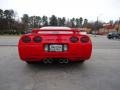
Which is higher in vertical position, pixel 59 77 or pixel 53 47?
pixel 53 47

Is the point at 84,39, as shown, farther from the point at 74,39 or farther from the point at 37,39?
the point at 37,39

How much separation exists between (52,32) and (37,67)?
0.99 metres

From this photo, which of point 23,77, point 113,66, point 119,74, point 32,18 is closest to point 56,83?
point 23,77

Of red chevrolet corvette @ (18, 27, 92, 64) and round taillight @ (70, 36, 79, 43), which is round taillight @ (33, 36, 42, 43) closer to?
red chevrolet corvette @ (18, 27, 92, 64)

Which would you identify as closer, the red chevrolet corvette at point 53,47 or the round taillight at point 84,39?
the red chevrolet corvette at point 53,47

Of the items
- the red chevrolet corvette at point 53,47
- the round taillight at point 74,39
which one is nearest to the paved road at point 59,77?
the red chevrolet corvette at point 53,47

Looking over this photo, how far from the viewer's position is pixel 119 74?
17.0 ft

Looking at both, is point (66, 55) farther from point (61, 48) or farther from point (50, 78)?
point (50, 78)

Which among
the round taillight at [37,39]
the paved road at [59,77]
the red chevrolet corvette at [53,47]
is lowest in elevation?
the paved road at [59,77]

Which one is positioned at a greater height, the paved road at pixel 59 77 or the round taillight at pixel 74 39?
the round taillight at pixel 74 39

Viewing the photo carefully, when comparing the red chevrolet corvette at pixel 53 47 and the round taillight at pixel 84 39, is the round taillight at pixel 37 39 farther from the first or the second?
the round taillight at pixel 84 39

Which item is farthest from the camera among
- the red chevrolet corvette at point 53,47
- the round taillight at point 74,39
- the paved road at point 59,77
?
the round taillight at point 74,39

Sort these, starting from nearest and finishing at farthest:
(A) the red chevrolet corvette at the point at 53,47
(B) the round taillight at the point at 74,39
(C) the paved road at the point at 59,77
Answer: (C) the paved road at the point at 59,77 → (A) the red chevrolet corvette at the point at 53,47 → (B) the round taillight at the point at 74,39

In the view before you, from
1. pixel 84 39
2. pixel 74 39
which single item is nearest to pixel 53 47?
pixel 74 39
